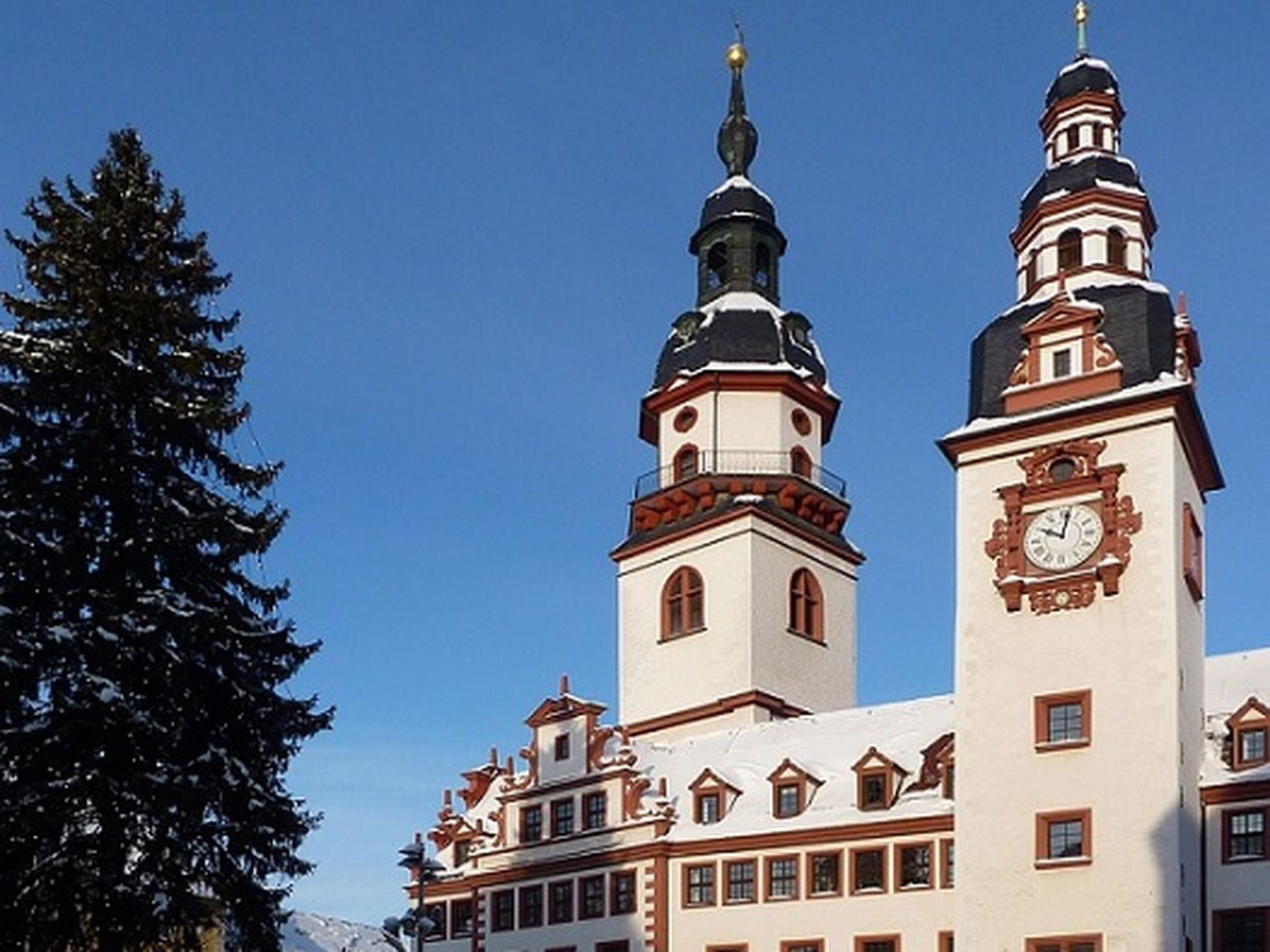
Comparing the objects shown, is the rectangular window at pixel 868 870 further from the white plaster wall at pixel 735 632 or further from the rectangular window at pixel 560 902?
the white plaster wall at pixel 735 632

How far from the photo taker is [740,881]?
50406 mm

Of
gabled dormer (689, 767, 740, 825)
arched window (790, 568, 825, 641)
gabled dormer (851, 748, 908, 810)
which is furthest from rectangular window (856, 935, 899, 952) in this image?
arched window (790, 568, 825, 641)

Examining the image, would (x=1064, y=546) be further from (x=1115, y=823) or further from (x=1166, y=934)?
(x=1166, y=934)

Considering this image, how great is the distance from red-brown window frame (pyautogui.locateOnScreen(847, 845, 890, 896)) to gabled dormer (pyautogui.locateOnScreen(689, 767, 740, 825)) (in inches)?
196

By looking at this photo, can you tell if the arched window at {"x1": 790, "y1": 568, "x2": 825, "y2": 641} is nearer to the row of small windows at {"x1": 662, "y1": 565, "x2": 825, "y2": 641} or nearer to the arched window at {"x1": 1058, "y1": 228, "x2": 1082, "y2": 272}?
the row of small windows at {"x1": 662, "y1": 565, "x2": 825, "y2": 641}

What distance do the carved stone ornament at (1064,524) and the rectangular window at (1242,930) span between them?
7.98 metres

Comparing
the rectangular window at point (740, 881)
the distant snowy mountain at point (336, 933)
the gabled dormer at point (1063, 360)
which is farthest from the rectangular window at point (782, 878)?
the distant snowy mountain at point (336, 933)

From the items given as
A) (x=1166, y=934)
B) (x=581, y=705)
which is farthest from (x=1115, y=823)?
(x=581, y=705)

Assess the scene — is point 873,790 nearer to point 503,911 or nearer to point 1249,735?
point 1249,735

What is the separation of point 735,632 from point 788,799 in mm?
11207

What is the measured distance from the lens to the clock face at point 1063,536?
43.3 meters

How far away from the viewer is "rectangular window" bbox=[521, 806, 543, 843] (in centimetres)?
5634

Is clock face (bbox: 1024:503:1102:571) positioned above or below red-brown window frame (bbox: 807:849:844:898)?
above

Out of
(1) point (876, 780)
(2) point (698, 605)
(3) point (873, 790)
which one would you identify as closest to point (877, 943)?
(3) point (873, 790)
